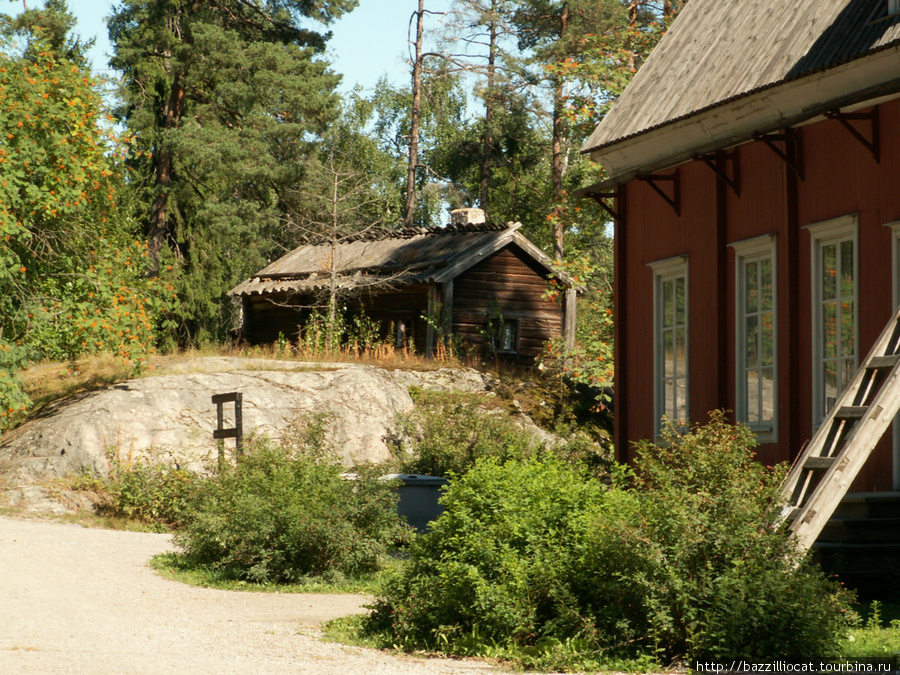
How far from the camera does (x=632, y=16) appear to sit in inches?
1391

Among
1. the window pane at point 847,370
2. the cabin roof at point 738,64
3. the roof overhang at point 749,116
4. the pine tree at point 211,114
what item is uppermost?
the pine tree at point 211,114

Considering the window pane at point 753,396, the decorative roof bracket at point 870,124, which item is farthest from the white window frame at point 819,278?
the window pane at point 753,396

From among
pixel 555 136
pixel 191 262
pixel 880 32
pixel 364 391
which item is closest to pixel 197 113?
pixel 191 262

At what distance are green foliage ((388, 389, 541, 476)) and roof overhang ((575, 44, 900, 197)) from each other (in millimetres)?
5895

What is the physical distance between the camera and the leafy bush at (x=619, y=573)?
6805 mm

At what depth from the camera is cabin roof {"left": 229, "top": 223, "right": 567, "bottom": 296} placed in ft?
97.2

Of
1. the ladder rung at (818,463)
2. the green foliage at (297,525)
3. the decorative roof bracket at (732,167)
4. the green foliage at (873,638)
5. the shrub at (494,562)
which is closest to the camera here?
the green foliage at (873,638)

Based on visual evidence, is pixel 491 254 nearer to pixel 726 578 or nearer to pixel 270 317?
pixel 270 317

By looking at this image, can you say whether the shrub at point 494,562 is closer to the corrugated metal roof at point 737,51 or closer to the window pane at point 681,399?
the window pane at point 681,399

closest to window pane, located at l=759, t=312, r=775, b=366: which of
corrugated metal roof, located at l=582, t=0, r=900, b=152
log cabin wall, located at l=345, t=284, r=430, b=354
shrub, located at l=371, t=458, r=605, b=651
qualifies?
corrugated metal roof, located at l=582, t=0, r=900, b=152

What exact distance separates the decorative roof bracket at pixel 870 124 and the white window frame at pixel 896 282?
804mm

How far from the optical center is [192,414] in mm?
20484

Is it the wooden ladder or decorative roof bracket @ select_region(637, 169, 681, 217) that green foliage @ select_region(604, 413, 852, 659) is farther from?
decorative roof bracket @ select_region(637, 169, 681, 217)

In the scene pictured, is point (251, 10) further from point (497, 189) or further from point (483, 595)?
point (483, 595)
